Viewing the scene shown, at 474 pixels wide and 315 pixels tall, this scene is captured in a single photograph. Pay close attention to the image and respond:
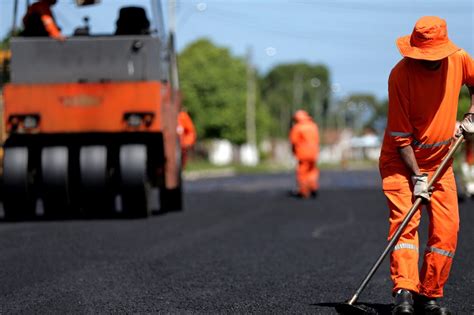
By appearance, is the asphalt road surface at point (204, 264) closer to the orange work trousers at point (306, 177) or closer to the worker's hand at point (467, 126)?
the worker's hand at point (467, 126)

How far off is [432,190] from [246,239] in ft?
16.8

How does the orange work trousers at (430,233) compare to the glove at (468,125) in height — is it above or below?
below

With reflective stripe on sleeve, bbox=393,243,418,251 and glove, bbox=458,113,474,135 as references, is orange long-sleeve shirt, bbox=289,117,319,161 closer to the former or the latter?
glove, bbox=458,113,474,135

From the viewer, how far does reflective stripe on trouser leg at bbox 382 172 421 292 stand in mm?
5859

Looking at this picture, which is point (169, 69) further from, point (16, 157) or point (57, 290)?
point (57, 290)

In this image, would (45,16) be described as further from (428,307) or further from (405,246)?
(428,307)

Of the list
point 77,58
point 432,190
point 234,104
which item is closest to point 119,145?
point 77,58

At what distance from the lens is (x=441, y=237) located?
594 cm

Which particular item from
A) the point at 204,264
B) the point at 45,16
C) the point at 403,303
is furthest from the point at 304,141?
the point at 403,303

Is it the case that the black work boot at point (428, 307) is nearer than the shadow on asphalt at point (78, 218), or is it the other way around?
the black work boot at point (428, 307)

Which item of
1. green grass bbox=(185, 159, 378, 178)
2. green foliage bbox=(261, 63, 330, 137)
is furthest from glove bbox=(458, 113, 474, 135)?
green foliage bbox=(261, 63, 330, 137)

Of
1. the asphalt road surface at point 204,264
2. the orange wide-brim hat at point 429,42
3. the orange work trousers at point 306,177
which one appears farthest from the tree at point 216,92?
the orange wide-brim hat at point 429,42

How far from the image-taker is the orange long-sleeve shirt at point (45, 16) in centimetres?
1314

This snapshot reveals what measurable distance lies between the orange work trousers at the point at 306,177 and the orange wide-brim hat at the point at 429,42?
13686mm
